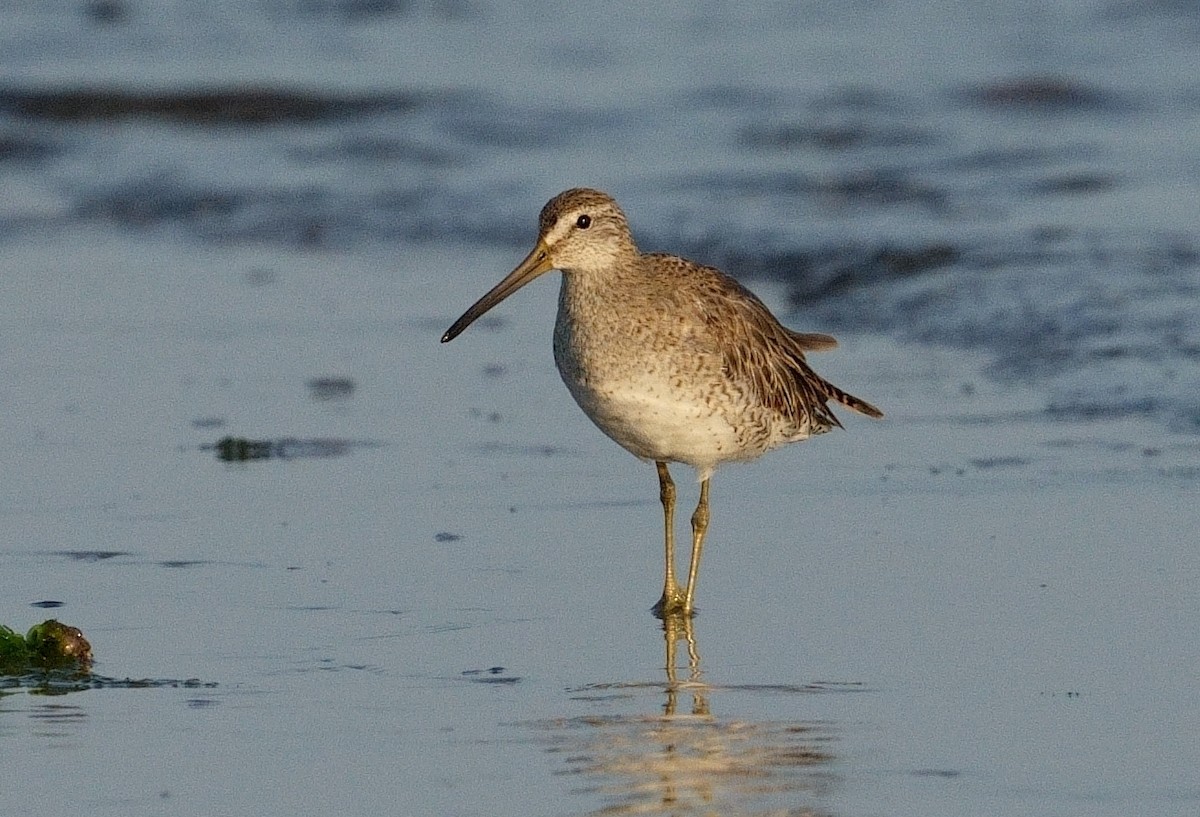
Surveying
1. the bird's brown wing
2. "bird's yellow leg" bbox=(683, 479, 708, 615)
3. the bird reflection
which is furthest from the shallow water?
the bird's brown wing

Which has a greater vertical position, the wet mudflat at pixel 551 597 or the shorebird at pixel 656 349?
the shorebird at pixel 656 349

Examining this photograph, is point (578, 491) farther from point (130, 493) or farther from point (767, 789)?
point (767, 789)

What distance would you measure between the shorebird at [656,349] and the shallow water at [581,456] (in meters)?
0.37

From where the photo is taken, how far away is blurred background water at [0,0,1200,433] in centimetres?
1032

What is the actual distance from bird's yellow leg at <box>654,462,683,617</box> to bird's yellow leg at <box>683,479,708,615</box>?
0.03 m

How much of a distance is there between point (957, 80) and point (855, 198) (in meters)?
3.72

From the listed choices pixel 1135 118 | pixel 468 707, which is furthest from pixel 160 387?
pixel 1135 118

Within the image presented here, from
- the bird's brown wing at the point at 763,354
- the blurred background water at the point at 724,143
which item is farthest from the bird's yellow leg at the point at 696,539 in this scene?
the blurred background water at the point at 724,143

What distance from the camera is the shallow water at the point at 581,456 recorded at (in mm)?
4688

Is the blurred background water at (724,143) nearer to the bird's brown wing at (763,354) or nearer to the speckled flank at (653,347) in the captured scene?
the bird's brown wing at (763,354)

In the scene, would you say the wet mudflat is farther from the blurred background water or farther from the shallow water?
the blurred background water

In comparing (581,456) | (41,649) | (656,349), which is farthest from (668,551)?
(41,649)

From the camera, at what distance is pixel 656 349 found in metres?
6.17

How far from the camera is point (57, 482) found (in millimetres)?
7359
